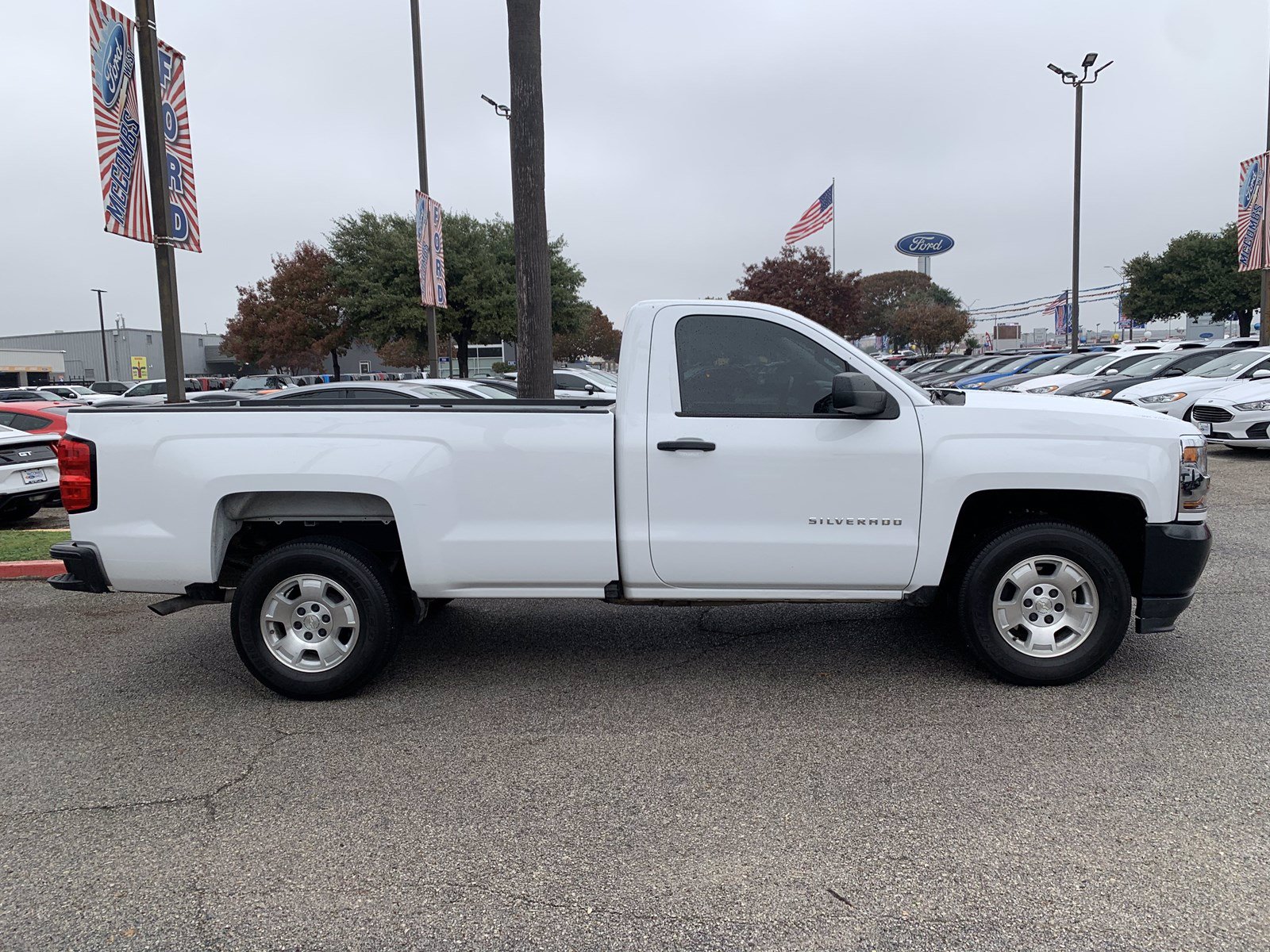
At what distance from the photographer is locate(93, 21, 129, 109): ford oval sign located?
848 cm

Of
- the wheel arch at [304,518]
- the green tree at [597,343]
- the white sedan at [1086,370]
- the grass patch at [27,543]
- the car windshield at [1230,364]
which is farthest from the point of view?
the green tree at [597,343]

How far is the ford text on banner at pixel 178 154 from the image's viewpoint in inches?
370

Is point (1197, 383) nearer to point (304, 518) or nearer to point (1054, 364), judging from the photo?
point (1054, 364)

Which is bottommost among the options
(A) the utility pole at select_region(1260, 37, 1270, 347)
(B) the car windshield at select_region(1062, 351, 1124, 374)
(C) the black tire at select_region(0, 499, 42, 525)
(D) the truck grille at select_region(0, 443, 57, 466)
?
(C) the black tire at select_region(0, 499, 42, 525)

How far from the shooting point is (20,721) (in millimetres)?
4617

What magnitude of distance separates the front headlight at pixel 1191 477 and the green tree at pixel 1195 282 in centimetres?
4488

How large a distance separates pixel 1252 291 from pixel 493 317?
1387 inches

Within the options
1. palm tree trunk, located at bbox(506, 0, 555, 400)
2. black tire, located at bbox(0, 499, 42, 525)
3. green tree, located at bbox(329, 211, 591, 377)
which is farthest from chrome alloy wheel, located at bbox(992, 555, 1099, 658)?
green tree, located at bbox(329, 211, 591, 377)

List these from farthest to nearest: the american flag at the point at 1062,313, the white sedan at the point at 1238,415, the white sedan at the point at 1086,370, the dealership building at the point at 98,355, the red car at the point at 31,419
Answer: the american flag at the point at 1062,313
the dealership building at the point at 98,355
the white sedan at the point at 1086,370
the white sedan at the point at 1238,415
the red car at the point at 31,419

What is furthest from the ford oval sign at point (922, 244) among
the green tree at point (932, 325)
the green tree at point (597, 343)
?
the green tree at point (597, 343)

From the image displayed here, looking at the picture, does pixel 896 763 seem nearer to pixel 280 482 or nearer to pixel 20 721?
pixel 280 482

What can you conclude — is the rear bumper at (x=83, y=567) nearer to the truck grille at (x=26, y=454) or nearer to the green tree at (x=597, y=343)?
the truck grille at (x=26, y=454)

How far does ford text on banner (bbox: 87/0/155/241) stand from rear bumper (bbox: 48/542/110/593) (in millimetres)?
5166

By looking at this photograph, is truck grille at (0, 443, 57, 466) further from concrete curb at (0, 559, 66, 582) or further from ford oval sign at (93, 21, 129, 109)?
ford oval sign at (93, 21, 129, 109)
